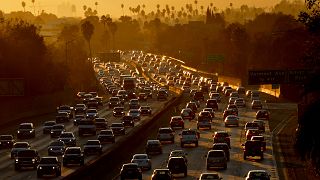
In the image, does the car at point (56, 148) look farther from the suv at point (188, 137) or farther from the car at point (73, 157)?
the suv at point (188, 137)

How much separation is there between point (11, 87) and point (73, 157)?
2345 cm

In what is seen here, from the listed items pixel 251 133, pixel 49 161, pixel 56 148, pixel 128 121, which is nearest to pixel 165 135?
pixel 251 133

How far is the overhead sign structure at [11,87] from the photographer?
8456 cm

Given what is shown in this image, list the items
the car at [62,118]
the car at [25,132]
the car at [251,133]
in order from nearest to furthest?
the car at [251,133] < the car at [25,132] < the car at [62,118]

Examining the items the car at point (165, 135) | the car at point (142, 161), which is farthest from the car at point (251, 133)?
the car at point (142, 161)

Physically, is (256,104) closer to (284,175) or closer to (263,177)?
(284,175)

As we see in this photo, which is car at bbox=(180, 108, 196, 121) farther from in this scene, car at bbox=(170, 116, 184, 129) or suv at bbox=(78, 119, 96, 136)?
suv at bbox=(78, 119, 96, 136)

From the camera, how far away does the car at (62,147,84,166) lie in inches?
2469

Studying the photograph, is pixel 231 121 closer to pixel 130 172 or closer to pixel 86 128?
pixel 86 128

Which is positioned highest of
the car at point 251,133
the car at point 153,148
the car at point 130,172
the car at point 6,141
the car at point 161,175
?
the car at point 161,175

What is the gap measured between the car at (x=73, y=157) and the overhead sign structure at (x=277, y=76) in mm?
23194

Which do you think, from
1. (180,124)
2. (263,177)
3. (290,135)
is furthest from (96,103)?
(263,177)

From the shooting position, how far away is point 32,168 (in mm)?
63469

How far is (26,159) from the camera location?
6306cm
